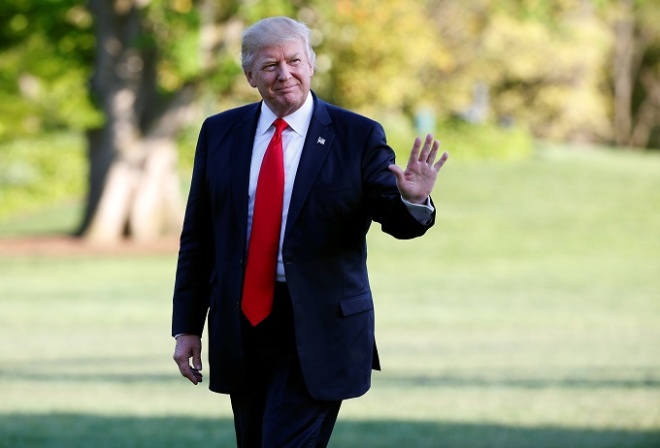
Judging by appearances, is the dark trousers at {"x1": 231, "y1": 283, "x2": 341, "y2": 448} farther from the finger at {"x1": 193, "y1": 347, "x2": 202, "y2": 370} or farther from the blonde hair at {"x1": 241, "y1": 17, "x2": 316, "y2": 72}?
the blonde hair at {"x1": 241, "y1": 17, "x2": 316, "y2": 72}

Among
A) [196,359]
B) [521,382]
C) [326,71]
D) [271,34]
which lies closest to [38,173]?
[326,71]

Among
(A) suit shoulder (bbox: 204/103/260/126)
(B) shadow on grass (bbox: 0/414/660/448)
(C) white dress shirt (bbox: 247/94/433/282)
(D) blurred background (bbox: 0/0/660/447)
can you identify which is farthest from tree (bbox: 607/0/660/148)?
(C) white dress shirt (bbox: 247/94/433/282)

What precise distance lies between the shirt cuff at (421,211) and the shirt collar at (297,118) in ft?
1.54

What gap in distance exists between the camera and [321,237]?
4.43 metres

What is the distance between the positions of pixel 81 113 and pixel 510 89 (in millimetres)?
33958

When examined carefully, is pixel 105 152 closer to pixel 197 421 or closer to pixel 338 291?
pixel 197 421

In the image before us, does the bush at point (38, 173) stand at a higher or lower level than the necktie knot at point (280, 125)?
lower

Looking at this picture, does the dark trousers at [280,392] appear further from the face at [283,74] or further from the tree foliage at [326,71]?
the tree foliage at [326,71]

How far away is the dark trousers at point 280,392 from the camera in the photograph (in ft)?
14.4

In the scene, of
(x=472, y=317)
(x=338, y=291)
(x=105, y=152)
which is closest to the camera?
(x=338, y=291)

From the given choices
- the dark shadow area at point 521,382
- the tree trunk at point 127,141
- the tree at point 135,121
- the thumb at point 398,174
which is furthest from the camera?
the tree trunk at point 127,141

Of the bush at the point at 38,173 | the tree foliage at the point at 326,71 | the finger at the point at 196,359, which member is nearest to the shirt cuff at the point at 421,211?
the finger at the point at 196,359

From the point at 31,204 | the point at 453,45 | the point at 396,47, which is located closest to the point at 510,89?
the point at 453,45

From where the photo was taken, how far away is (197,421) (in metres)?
8.98
